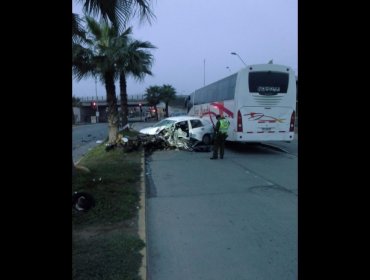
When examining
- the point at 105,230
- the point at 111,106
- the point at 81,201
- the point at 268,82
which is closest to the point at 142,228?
the point at 105,230

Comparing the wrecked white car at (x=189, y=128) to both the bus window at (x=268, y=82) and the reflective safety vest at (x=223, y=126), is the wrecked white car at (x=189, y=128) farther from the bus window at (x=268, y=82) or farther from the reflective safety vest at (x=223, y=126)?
the bus window at (x=268, y=82)

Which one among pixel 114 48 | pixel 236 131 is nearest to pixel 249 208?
pixel 236 131

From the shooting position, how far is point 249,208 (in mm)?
7801

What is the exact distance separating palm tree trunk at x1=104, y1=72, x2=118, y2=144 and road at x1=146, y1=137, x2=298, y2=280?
8.59 m

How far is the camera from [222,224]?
671 cm

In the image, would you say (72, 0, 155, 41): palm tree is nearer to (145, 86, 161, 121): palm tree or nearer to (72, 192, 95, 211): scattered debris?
(72, 192, 95, 211): scattered debris

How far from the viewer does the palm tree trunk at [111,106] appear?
21375 millimetres

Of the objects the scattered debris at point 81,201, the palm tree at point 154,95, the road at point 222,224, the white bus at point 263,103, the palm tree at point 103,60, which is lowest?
the road at point 222,224

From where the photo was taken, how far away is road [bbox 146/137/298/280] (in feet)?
15.8

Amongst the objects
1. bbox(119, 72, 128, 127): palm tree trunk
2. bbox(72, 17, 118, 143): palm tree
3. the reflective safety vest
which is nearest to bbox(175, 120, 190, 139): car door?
bbox(72, 17, 118, 143): palm tree

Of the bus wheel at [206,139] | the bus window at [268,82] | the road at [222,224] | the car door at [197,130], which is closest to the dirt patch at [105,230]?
the road at [222,224]

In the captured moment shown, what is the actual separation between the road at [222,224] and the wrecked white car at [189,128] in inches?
288
